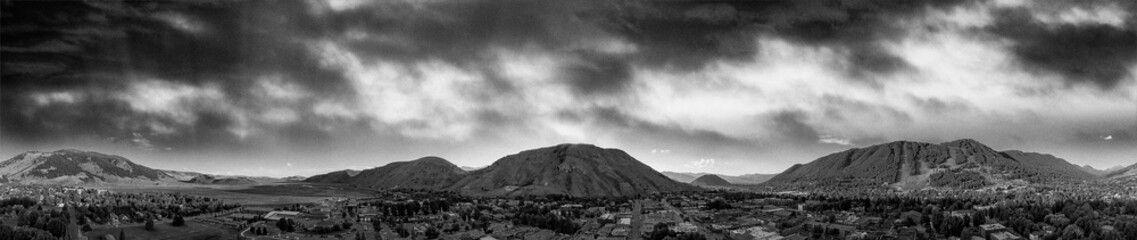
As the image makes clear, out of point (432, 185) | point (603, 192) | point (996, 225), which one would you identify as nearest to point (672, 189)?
point (603, 192)

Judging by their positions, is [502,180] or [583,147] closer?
[502,180]

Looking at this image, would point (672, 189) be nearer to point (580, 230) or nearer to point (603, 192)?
point (603, 192)

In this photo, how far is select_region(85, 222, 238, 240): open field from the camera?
210ft

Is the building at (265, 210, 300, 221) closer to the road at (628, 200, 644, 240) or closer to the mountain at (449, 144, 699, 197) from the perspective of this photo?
the road at (628, 200, 644, 240)

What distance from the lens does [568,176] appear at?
6147 inches

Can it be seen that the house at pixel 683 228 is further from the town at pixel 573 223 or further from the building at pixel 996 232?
the building at pixel 996 232

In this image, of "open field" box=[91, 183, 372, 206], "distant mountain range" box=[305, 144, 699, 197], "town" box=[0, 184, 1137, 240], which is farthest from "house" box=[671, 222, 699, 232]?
"open field" box=[91, 183, 372, 206]

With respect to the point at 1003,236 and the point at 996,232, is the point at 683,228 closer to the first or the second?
the point at 1003,236

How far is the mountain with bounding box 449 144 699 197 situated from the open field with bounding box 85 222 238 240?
232ft

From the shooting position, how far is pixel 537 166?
171 meters

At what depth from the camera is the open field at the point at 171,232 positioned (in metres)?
64.0

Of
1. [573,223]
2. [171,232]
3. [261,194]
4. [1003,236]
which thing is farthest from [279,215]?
[1003,236]

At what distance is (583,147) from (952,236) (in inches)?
5039

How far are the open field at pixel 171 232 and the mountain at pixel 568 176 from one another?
7077cm
